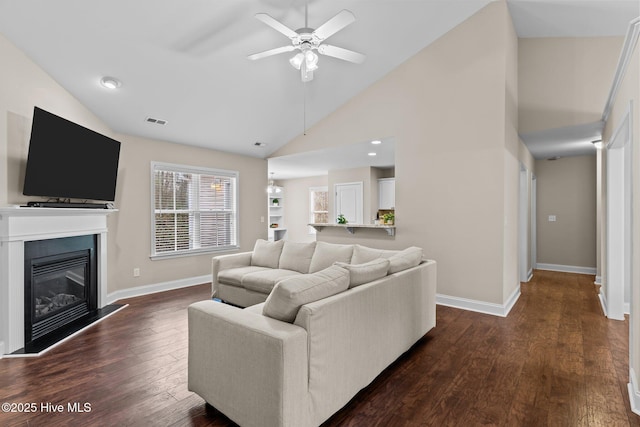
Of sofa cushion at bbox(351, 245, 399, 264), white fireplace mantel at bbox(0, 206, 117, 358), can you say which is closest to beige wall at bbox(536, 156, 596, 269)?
sofa cushion at bbox(351, 245, 399, 264)

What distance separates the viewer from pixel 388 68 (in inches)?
182

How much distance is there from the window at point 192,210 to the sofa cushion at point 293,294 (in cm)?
385

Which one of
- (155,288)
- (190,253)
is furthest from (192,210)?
(155,288)

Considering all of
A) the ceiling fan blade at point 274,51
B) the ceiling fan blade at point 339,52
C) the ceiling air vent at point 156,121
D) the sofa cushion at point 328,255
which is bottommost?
the sofa cushion at point 328,255

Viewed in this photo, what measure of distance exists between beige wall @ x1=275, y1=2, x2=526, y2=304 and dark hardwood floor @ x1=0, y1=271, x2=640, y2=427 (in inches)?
29.1

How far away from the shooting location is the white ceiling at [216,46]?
2914mm

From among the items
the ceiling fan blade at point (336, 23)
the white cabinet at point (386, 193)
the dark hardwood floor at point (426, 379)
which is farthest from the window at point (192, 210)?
the white cabinet at point (386, 193)

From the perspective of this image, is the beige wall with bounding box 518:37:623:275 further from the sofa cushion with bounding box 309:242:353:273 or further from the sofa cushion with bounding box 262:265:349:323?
the sofa cushion with bounding box 262:265:349:323

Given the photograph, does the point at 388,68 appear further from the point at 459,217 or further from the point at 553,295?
the point at 553,295

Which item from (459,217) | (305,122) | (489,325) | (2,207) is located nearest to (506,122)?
(459,217)

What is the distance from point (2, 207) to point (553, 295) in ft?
21.3

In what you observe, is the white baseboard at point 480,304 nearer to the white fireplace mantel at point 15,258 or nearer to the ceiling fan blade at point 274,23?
the ceiling fan blade at point 274,23

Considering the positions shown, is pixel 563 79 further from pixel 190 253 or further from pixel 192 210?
pixel 190 253

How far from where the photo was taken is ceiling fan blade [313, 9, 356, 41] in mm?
2404
